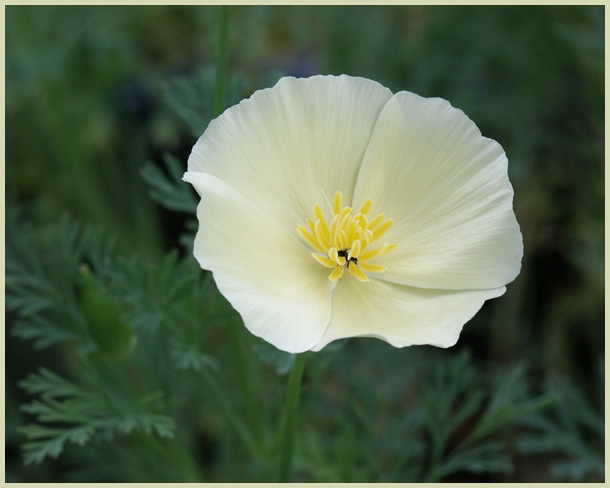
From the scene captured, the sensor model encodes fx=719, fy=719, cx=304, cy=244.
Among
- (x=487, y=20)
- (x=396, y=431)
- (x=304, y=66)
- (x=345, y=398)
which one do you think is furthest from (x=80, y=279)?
(x=487, y=20)

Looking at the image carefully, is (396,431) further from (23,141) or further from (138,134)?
(23,141)

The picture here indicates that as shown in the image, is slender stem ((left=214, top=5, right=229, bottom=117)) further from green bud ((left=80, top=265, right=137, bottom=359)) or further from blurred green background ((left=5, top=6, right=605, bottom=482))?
blurred green background ((left=5, top=6, right=605, bottom=482))

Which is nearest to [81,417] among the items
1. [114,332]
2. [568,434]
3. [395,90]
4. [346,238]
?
[114,332]

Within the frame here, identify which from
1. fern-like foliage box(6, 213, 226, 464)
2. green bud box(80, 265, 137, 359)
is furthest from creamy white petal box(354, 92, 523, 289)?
green bud box(80, 265, 137, 359)

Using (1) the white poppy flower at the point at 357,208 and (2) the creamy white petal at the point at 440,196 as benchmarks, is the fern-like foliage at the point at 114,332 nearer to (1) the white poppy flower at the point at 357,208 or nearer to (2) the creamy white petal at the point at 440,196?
(1) the white poppy flower at the point at 357,208

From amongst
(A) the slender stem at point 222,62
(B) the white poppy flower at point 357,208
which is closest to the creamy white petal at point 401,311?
(B) the white poppy flower at point 357,208
